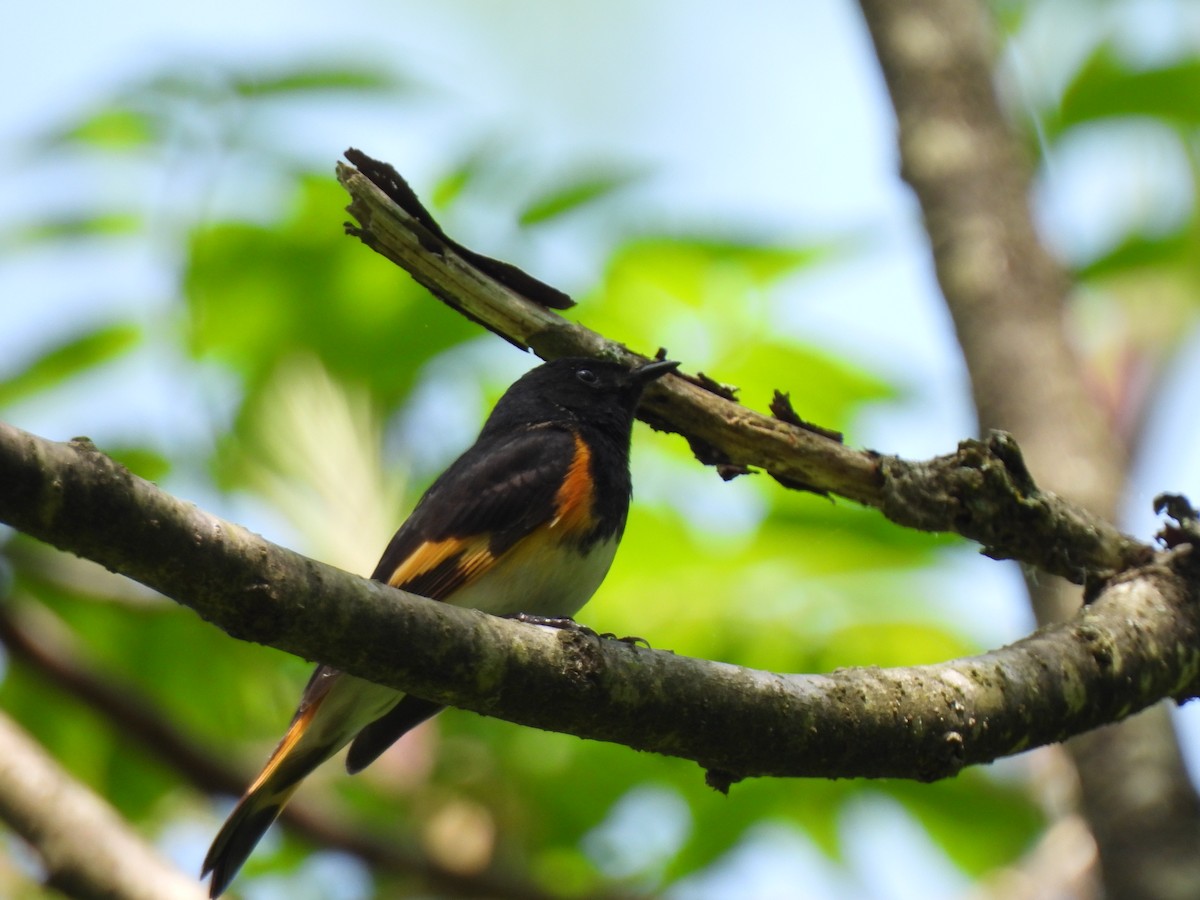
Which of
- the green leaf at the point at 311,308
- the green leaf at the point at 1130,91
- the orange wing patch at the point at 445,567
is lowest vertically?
the orange wing patch at the point at 445,567

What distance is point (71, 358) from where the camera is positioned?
441cm

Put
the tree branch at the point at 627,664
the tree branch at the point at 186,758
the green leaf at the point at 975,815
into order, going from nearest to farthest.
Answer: the tree branch at the point at 627,664
the tree branch at the point at 186,758
the green leaf at the point at 975,815

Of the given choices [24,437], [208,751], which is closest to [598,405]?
[208,751]

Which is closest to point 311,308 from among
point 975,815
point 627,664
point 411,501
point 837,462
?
point 411,501

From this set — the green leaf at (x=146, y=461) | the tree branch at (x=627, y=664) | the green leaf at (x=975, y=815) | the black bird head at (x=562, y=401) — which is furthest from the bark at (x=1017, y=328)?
the green leaf at (x=146, y=461)

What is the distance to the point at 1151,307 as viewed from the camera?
5.57 metres

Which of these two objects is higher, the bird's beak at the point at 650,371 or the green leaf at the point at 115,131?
the green leaf at the point at 115,131

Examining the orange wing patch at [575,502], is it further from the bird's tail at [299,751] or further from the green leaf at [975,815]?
the green leaf at [975,815]

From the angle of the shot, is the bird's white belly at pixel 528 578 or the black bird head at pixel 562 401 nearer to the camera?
the bird's white belly at pixel 528 578

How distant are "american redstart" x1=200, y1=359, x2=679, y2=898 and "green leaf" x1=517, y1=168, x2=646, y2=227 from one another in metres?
0.80

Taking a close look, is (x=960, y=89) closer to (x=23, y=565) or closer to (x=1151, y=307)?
(x=1151, y=307)

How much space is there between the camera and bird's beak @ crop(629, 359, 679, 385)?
132 inches

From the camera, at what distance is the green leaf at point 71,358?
439 centimetres

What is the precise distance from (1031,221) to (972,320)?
477 mm
